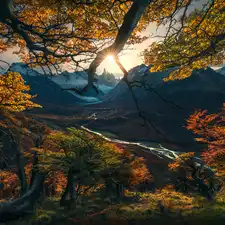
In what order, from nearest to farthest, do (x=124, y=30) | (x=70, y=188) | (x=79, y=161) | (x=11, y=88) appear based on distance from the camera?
1. (x=124, y=30)
2. (x=11, y=88)
3. (x=79, y=161)
4. (x=70, y=188)

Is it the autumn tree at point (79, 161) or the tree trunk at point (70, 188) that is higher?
the autumn tree at point (79, 161)

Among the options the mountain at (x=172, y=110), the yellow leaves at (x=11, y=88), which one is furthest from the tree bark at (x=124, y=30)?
the mountain at (x=172, y=110)

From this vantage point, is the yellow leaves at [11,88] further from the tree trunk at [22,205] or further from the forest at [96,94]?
the tree trunk at [22,205]

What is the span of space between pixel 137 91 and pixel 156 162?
9061 centimetres

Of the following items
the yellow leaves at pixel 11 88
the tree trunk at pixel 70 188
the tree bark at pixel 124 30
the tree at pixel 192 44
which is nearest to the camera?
the tree bark at pixel 124 30

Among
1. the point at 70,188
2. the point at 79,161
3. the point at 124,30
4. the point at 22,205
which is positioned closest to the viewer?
the point at 124,30

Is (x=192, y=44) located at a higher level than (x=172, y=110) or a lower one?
lower

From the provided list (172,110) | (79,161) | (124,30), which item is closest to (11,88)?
(79,161)

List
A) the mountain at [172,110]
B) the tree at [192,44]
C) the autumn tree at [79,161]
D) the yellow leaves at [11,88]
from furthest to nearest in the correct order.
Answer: the mountain at [172,110]
the autumn tree at [79,161]
the yellow leaves at [11,88]
the tree at [192,44]

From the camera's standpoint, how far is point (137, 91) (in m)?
126

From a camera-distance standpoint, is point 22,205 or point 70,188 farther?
point 70,188

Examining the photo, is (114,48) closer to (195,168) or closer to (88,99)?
(195,168)

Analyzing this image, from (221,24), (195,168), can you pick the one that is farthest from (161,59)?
(195,168)

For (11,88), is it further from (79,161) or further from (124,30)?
(124,30)
